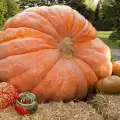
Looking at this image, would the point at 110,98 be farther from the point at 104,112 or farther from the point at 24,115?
the point at 24,115

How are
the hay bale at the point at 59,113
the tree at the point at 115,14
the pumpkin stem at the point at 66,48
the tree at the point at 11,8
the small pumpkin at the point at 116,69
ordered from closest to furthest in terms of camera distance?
the hay bale at the point at 59,113 < the pumpkin stem at the point at 66,48 < the small pumpkin at the point at 116,69 < the tree at the point at 11,8 < the tree at the point at 115,14

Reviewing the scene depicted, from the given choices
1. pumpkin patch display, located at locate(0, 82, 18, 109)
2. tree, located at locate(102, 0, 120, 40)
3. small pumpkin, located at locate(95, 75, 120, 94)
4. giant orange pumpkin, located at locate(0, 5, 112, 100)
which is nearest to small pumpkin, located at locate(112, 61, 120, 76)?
giant orange pumpkin, located at locate(0, 5, 112, 100)

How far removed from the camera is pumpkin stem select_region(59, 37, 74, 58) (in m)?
3.02

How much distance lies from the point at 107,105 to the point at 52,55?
27.3 inches

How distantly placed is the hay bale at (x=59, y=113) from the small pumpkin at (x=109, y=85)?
0.35m

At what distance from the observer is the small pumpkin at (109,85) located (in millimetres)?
3033

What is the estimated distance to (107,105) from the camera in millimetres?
2844

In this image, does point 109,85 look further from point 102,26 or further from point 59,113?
point 102,26

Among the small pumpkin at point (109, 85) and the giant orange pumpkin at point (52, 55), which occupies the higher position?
the giant orange pumpkin at point (52, 55)

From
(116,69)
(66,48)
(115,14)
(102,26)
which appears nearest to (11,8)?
(115,14)

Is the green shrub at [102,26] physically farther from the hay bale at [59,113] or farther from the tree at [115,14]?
the hay bale at [59,113]

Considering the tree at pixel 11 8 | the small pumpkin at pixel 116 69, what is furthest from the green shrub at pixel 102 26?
the small pumpkin at pixel 116 69

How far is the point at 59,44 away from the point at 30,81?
18.6 inches

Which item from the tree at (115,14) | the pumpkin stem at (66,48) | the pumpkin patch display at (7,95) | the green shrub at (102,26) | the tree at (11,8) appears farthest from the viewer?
the green shrub at (102,26)
